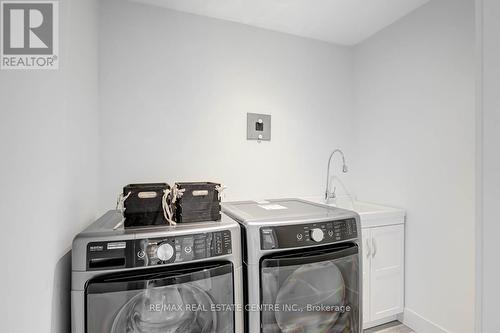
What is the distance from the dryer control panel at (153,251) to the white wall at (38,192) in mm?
154

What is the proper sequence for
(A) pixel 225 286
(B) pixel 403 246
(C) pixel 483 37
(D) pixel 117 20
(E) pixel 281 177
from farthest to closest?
(E) pixel 281 177
(B) pixel 403 246
(D) pixel 117 20
(A) pixel 225 286
(C) pixel 483 37

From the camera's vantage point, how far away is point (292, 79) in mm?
2396

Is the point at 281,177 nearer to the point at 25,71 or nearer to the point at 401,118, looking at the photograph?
the point at 401,118

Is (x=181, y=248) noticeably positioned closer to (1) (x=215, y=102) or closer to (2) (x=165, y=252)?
(2) (x=165, y=252)

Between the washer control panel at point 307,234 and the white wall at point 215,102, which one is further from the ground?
the white wall at point 215,102

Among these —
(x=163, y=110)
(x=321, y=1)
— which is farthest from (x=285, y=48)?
(x=163, y=110)

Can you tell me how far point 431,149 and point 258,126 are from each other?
4.51 feet

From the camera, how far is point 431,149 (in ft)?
6.33

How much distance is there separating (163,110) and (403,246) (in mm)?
2277

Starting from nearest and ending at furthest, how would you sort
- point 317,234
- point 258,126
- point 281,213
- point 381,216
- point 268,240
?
1. point 268,240
2. point 317,234
3. point 281,213
4. point 381,216
5. point 258,126

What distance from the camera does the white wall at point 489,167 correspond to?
1.05 metres

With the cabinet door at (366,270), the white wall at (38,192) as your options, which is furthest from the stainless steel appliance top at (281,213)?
the white wall at (38,192)

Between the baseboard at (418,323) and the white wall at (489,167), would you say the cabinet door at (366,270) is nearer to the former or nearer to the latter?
the baseboard at (418,323)

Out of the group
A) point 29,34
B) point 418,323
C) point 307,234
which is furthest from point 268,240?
point 418,323
